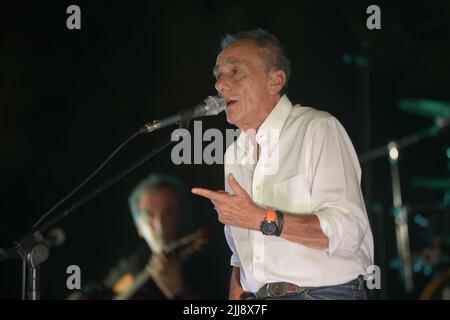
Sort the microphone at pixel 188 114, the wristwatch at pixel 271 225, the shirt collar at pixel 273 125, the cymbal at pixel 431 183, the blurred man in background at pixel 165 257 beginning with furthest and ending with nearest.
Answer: the cymbal at pixel 431 183
the blurred man in background at pixel 165 257
the shirt collar at pixel 273 125
the microphone at pixel 188 114
the wristwatch at pixel 271 225

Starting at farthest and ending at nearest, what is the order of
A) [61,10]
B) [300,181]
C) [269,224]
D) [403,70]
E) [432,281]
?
1. [403,70]
2. [432,281]
3. [61,10]
4. [300,181]
5. [269,224]

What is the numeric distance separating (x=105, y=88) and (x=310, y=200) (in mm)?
2039

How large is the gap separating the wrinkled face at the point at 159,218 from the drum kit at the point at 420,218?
3.93 ft

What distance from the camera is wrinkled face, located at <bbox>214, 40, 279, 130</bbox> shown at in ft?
8.27

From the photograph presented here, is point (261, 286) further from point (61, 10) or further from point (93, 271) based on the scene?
point (61, 10)

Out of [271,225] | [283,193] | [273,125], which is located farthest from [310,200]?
[273,125]

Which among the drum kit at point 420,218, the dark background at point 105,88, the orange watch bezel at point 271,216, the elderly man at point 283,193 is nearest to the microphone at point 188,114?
the elderly man at point 283,193

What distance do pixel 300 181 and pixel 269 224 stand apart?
228mm

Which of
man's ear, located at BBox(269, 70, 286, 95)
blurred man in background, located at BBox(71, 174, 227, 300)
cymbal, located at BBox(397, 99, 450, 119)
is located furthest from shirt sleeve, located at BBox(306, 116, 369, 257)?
cymbal, located at BBox(397, 99, 450, 119)

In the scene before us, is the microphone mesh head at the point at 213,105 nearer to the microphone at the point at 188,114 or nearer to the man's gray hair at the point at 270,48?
the microphone at the point at 188,114

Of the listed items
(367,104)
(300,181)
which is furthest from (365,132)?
(300,181)

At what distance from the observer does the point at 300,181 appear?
225cm

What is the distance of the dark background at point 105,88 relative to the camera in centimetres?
393

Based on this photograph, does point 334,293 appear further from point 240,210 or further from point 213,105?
point 213,105
